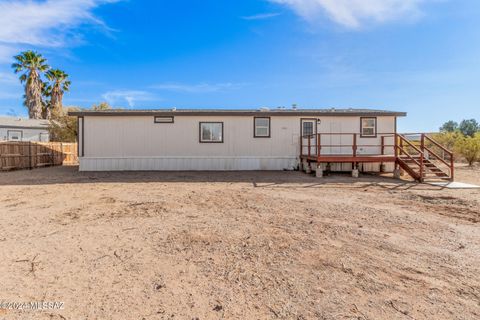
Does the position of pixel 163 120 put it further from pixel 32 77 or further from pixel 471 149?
pixel 32 77

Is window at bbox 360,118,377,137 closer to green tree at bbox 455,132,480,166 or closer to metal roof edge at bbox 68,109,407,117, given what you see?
metal roof edge at bbox 68,109,407,117

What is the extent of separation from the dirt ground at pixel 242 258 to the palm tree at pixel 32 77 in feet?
89.5

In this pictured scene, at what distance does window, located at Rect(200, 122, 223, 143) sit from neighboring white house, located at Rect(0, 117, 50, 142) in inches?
803

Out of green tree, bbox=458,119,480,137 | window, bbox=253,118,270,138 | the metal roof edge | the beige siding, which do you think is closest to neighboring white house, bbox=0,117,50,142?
the beige siding

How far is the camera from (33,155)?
15.4 meters

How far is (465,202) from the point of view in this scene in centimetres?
660

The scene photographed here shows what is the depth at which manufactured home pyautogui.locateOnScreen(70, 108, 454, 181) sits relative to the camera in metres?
13.1

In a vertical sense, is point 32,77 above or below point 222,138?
Result: above

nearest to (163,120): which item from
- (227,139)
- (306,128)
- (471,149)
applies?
(227,139)

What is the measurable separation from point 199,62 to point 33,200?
1445cm

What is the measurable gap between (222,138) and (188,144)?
176 centimetres

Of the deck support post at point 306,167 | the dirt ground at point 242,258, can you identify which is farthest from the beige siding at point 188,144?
the dirt ground at point 242,258

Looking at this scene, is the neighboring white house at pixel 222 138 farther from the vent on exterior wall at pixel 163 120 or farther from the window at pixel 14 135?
the window at pixel 14 135

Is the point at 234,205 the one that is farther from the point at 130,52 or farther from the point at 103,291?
the point at 130,52
